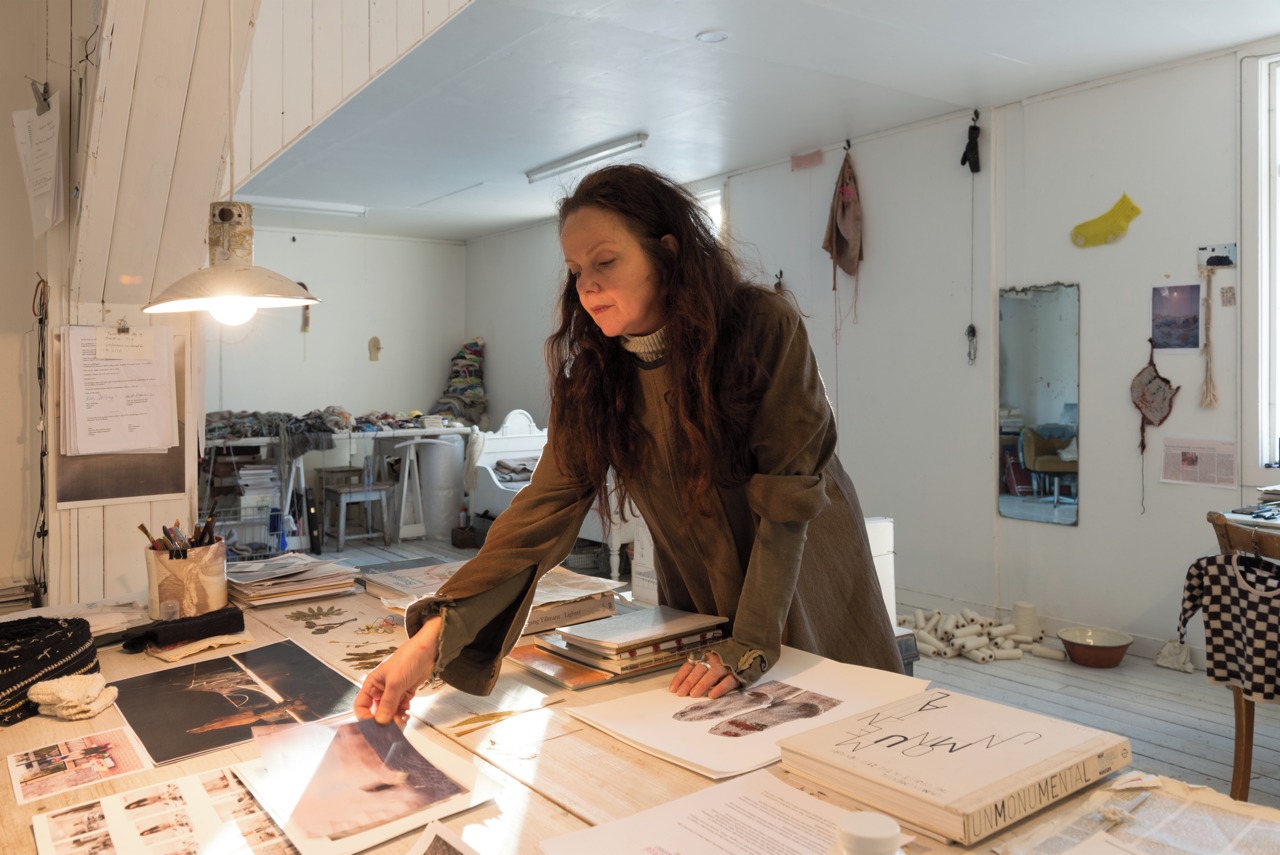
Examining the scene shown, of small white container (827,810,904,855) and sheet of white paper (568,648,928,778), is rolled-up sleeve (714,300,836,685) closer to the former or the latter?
sheet of white paper (568,648,928,778)

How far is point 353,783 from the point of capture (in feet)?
3.09

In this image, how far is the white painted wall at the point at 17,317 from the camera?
236 centimetres

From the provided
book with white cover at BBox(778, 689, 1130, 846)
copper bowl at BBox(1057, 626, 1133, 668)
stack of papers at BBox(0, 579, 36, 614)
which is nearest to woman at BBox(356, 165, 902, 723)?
book with white cover at BBox(778, 689, 1130, 846)

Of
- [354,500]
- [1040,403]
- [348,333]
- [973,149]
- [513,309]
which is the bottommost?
[354,500]

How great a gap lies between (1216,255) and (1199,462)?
0.90 m

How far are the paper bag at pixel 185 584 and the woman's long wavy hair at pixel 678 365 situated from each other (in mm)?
699

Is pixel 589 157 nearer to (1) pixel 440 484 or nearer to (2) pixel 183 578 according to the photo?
(1) pixel 440 484

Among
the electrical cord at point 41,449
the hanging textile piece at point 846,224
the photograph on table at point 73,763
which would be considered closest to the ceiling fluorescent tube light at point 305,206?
the hanging textile piece at point 846,224

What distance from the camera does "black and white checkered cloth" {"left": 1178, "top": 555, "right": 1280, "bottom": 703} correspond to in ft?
8.05

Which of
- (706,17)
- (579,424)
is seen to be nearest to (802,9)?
(706,17)

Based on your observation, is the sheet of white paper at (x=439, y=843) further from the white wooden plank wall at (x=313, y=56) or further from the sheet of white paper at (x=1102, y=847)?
the white wooden plank wall at (x=313, y=56)

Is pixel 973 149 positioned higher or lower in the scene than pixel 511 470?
higher

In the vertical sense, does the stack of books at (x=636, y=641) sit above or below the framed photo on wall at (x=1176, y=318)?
below

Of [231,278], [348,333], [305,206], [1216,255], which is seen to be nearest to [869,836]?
[231,278]
